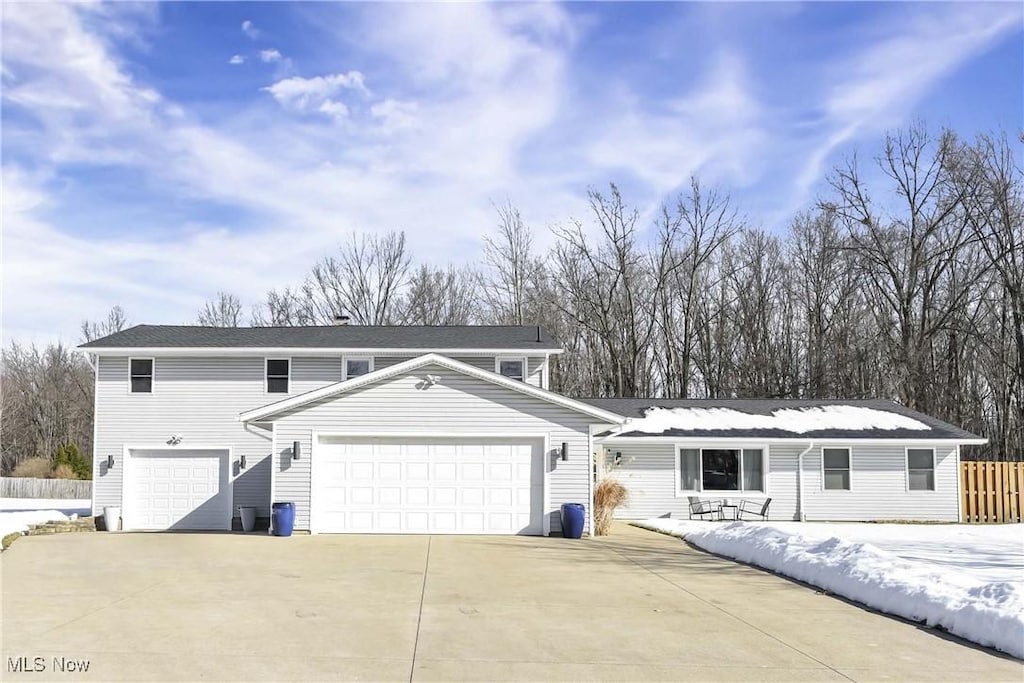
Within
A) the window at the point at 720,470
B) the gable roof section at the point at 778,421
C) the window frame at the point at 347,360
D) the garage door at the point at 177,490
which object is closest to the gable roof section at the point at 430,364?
the gable roof section at the point at 778,421

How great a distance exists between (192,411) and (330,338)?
14.4ft

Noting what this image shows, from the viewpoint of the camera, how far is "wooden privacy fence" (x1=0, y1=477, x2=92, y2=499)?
132 feet

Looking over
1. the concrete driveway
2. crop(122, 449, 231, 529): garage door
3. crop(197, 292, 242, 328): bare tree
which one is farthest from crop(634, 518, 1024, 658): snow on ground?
crop(197, 292, 242, 328): bare tree

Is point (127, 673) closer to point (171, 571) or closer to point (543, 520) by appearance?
point (171, 571)

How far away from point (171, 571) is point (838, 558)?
10.4 metres

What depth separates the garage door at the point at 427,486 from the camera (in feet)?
69.1

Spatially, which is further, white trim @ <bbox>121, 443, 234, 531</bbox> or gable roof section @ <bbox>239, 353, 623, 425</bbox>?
white trim @ <bbox>121, 443, 234, 531</bbox>

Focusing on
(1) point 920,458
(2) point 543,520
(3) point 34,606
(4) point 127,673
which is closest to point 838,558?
(2) point 543,520

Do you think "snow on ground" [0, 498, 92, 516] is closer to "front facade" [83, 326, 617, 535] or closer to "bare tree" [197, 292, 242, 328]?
"front facade" [83, 326, 617, 535]

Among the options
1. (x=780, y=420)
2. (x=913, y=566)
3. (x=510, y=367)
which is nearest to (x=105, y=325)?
(x=510, y=367)

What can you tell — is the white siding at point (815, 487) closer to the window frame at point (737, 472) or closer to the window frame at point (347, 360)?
the window frame at point (737, 472)

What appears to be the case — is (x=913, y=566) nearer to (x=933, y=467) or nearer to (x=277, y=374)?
(x=933, y=467)

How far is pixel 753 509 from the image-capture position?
26.3m

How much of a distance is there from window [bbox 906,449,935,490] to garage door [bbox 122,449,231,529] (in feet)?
64.0
